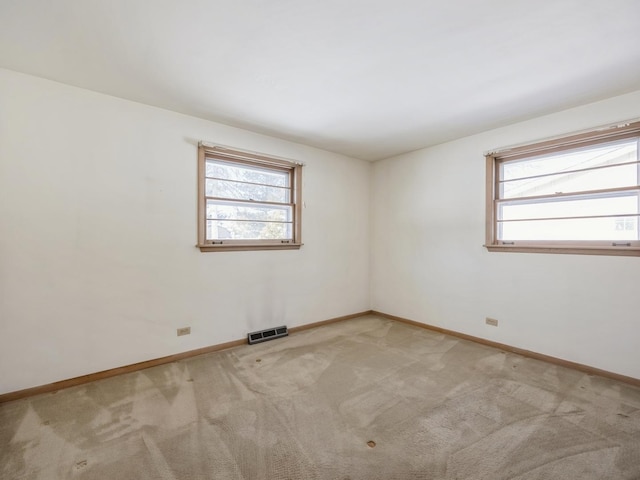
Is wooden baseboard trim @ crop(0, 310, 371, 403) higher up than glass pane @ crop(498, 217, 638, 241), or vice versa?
glass pane @ crop(498, 217, 638, 241)

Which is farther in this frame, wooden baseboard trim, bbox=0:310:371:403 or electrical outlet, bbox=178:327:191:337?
electrical outlet, bbox=178:327:191:337

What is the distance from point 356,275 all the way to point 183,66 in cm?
340

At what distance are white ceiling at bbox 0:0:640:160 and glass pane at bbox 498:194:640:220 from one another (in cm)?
91

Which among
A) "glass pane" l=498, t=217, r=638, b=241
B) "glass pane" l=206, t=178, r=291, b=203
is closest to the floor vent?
"glass pane" l=206, t=178, r=291, b=203

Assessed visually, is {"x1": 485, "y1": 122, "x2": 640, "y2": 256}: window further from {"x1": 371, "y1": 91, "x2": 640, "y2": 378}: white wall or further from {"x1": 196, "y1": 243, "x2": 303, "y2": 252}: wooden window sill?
{"x1": 196, "y1": 243, "x2": 303, "y2": 252}: wooden window sill

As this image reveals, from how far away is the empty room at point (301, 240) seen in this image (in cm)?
163

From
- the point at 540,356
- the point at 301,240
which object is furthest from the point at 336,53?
the point at 540,356

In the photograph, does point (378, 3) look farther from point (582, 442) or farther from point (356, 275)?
point (356, 275)

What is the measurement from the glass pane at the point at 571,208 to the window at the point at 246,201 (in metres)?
2.54

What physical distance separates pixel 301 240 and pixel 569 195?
292 centimetres

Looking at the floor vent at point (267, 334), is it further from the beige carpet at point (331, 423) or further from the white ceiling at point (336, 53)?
the white ceiling at point (336, 53)

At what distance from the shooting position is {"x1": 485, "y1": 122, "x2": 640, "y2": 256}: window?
98.0 inches

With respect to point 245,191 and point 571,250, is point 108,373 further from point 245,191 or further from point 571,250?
point 571,250

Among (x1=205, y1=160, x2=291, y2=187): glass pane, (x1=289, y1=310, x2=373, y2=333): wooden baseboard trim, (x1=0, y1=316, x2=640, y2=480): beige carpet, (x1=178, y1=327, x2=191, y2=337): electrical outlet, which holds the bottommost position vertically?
(x1=0, y1=316, x2=640, y2=480): beige carpet
